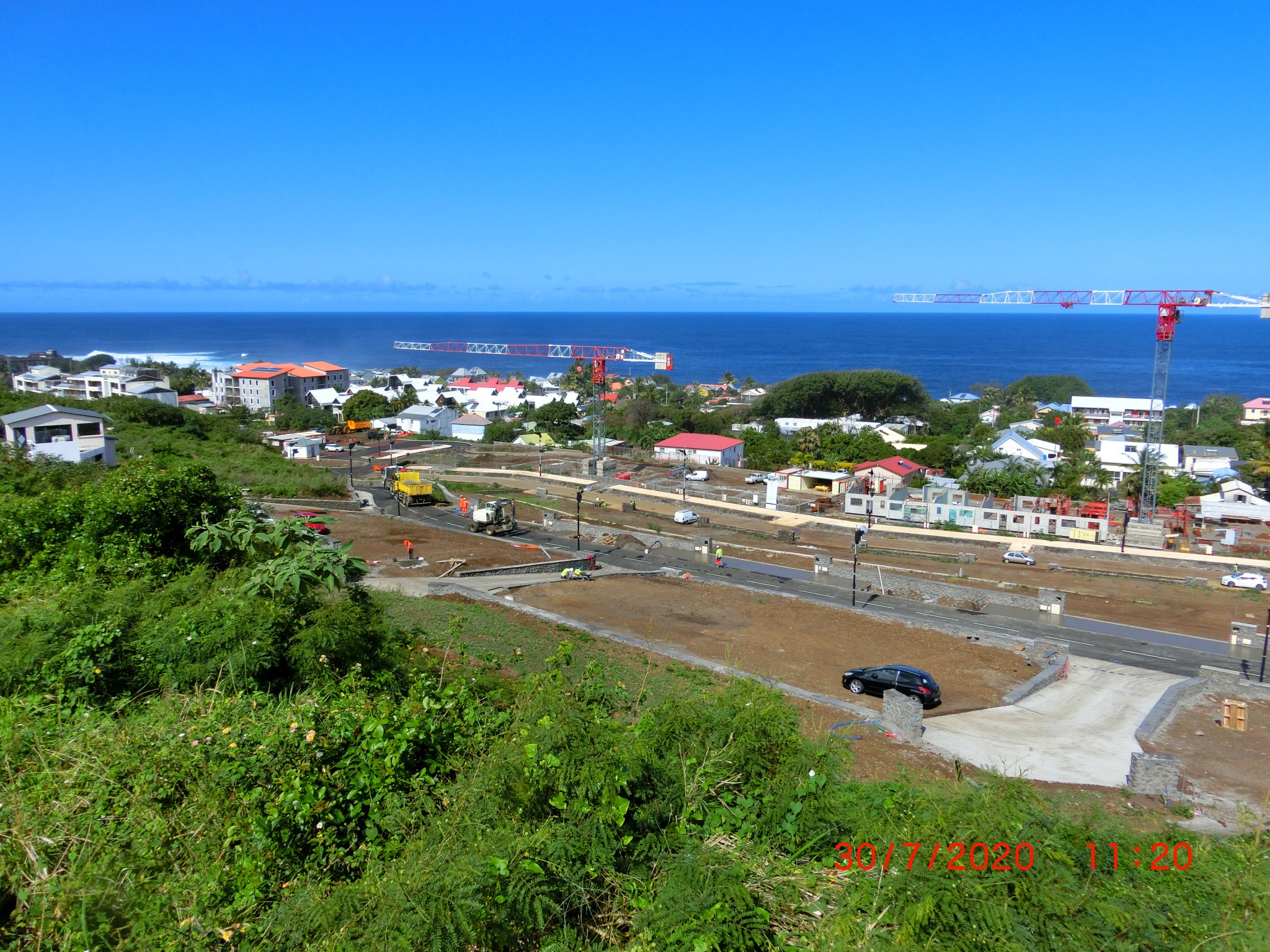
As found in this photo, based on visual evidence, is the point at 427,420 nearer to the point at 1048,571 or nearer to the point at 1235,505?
the point at 1048,571

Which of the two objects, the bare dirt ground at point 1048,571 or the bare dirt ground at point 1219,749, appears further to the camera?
the bare dirt ground at point 1048,571

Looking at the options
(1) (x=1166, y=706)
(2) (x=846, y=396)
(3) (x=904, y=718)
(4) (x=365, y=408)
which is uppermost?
(2) (x=846, y=396)

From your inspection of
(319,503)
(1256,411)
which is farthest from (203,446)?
(1256,411)

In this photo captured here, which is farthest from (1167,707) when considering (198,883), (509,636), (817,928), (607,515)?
(607,515)

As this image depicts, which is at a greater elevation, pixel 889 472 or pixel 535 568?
pixel 535 568

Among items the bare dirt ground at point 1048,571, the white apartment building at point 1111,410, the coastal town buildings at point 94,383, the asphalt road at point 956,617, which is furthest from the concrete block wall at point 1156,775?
the coastal town buildings at point 94,383

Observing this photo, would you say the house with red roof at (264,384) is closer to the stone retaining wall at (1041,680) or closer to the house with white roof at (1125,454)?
the house with white roof at (1125,454)

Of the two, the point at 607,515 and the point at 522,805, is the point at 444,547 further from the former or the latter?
the point at 522,805
